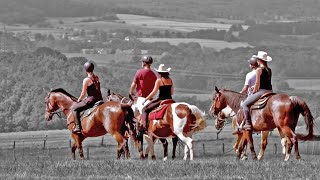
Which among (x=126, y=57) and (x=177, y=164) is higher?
(x=177, y=164)

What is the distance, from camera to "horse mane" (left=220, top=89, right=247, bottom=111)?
1128 inches

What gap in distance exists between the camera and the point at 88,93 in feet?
92.1

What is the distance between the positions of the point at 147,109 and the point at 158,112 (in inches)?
17.4

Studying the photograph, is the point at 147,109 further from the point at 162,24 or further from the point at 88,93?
the point at 162,24

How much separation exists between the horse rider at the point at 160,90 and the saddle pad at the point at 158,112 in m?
0.13

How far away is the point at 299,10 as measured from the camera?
164750 millimetres

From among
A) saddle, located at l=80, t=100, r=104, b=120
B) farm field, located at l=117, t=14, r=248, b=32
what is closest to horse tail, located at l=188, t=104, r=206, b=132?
saddle, located at l=80, t=100, r=104, b=120

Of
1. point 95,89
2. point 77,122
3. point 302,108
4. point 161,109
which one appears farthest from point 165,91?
point 302,108

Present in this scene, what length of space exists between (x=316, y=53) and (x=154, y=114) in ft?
333

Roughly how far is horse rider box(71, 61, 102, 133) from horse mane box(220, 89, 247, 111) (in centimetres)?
339

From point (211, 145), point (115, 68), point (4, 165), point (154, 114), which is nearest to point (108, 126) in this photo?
point (154, 114)

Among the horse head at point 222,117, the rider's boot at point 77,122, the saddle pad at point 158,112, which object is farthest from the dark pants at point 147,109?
the horse head at point 222,117

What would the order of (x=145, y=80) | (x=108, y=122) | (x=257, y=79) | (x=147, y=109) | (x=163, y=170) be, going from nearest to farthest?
(x=163, y=170)
(x=257, y=79)
(x=108, y=122)
(x=147, y=109)
(x=145, y=80)

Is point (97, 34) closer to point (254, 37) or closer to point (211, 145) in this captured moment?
point (254, 37)
